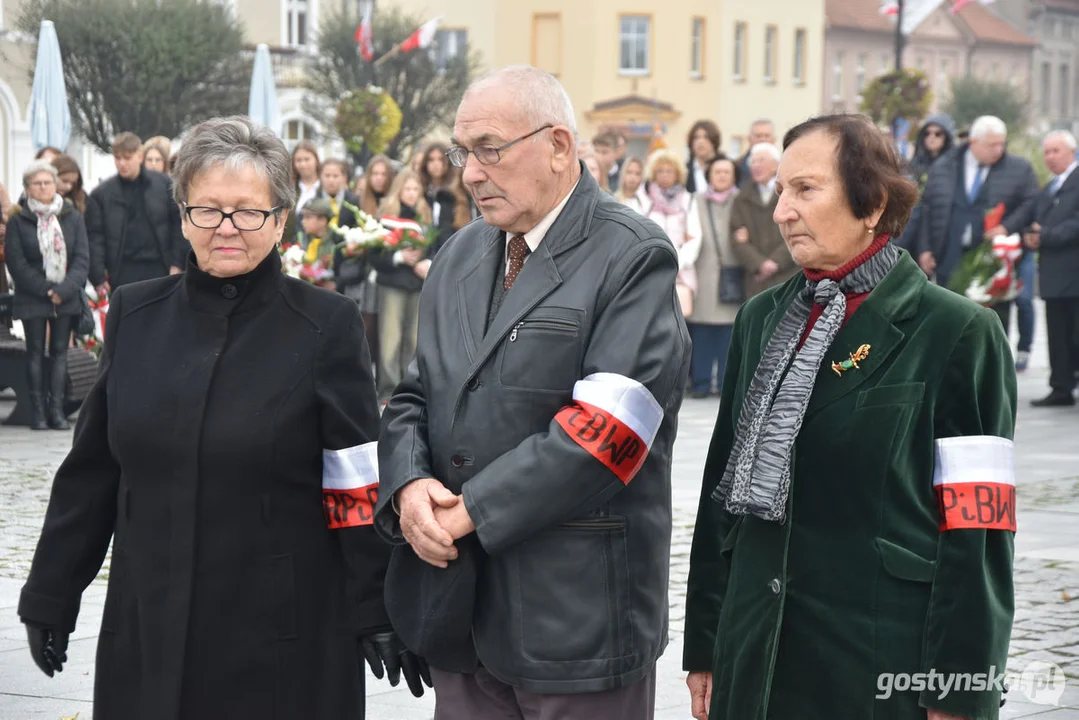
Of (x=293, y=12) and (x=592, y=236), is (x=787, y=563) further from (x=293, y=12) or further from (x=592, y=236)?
(x=293, y=12)

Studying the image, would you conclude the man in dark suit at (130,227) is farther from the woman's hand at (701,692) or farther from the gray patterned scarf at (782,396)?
the gray patterned scarf at (782,396)

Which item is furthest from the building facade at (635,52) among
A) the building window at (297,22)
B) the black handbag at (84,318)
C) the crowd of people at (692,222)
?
the black handbag at (84,318)

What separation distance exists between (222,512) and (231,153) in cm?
80

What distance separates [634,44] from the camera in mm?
64688

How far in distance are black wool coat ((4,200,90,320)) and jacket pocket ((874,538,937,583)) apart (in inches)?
398

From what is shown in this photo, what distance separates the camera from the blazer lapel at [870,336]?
347 cm

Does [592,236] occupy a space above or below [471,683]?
above

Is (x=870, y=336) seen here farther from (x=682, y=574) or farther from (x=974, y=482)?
(x=682, y=574)

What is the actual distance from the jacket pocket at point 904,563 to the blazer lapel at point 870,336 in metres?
0.31

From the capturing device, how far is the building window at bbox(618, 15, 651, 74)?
64.3m

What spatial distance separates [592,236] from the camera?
11.7 ft

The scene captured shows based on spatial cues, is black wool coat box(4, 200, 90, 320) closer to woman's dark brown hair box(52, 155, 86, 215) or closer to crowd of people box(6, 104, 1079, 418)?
crowd of people box(6, 104, 1079, 418)

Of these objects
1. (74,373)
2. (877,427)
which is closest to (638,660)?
(877,427)

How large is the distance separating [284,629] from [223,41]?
3690 centimetres
